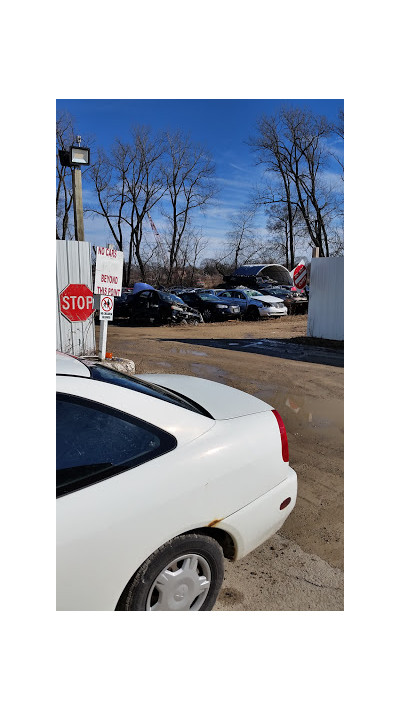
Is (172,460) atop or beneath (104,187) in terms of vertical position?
beneath

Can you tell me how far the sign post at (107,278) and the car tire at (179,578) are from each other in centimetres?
237

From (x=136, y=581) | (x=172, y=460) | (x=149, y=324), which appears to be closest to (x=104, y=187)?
(x=149, y=324)

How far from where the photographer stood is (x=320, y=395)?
2.99 meters

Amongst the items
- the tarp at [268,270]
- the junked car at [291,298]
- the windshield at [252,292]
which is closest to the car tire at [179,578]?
the tarp at [268,270]

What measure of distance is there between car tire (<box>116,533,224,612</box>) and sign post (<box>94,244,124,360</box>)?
93.1 inches

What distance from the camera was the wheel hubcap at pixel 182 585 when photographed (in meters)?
1.17

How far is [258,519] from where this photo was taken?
1.38m

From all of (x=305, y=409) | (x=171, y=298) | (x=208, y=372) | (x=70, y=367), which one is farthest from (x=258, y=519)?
(x=171, y=298)

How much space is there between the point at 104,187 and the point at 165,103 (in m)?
1.26

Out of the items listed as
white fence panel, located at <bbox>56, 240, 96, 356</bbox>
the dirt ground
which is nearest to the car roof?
the dirt ground

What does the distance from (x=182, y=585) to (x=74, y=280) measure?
9.34 ft

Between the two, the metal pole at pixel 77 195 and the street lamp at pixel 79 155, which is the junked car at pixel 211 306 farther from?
the street lamp at pixel 79 155
